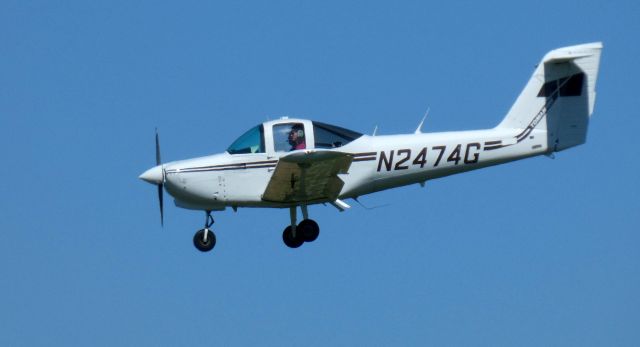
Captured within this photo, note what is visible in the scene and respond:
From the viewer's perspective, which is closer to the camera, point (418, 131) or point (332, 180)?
point (332, 180)

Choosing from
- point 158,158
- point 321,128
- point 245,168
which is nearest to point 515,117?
point 321,128

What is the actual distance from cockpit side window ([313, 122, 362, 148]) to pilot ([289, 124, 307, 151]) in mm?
213

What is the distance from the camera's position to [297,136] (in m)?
16.8

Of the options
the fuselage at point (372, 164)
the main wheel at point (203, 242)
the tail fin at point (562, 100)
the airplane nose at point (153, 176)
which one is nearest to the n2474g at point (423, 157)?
the fuselage at point (372, 164)

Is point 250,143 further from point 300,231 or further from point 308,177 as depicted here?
point 300,231

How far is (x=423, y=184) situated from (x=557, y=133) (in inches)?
98.2

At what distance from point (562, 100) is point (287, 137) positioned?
498cm

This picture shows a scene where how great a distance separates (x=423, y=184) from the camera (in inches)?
711

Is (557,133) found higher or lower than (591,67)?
lower

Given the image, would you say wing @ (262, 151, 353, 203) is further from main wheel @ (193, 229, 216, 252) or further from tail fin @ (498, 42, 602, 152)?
tail fin @ (498, 42, 602, 152)

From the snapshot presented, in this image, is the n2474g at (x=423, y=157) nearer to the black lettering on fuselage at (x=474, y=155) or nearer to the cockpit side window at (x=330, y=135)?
the black lettering on fuselage at (x=474, y=155)

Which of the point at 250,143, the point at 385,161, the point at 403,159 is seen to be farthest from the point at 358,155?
the point at 250,143

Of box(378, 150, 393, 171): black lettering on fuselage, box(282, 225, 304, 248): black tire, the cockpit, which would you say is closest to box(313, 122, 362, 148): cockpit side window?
the cockpit

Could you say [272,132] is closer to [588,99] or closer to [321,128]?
[321,128]
